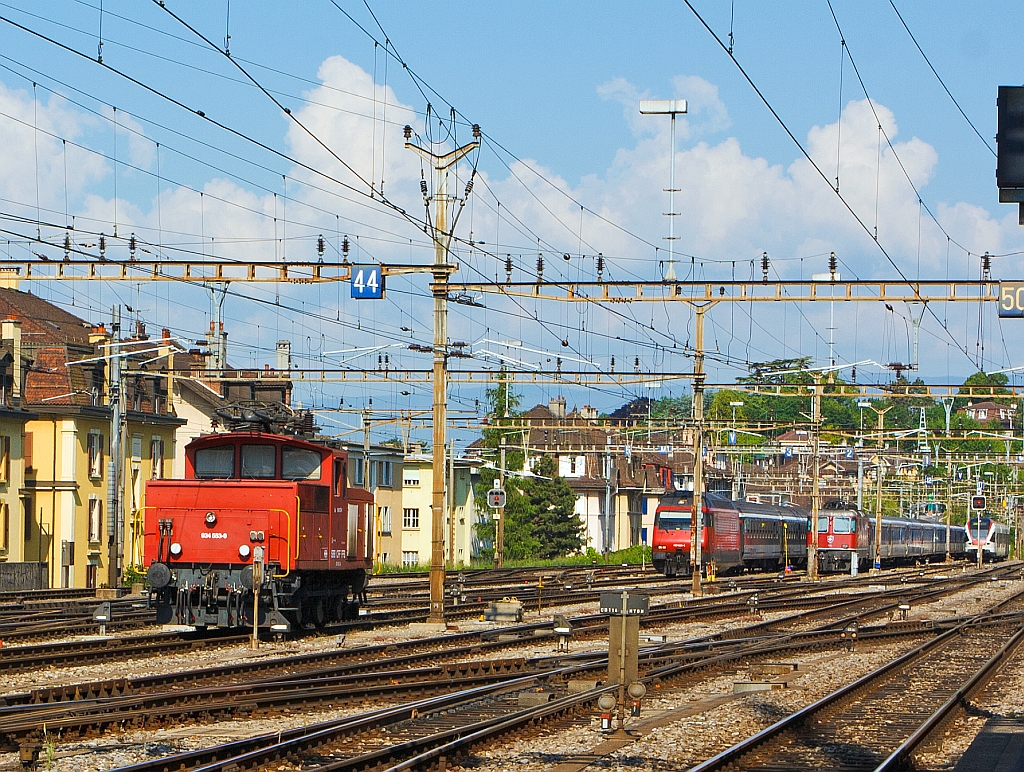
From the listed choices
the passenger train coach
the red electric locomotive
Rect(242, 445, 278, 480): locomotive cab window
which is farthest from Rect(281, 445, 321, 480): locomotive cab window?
the passenger train coach

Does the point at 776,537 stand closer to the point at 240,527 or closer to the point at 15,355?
the point at 15,355

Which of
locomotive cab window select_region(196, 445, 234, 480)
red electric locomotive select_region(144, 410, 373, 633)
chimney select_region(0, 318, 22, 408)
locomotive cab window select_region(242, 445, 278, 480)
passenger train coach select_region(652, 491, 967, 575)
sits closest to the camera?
red electric locomotive select_region(144, 410, 373, 633)

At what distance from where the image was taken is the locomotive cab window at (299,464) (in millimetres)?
24406

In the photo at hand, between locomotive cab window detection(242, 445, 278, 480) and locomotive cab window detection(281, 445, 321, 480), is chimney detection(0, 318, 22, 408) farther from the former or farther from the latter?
locomotive cab window detection(281, 445, 321, 480)

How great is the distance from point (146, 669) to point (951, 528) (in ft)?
285

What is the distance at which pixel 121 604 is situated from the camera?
33469mm

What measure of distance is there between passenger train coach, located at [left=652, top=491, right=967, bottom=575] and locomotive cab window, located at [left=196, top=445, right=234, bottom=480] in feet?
109

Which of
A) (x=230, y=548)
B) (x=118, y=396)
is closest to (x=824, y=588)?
(x=118, y=396)

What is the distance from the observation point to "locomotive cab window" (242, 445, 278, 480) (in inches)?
960

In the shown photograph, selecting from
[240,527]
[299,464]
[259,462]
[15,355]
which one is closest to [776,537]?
[15,355]

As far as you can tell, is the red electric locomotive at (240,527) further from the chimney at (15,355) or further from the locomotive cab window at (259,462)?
the chimney at (15,355)

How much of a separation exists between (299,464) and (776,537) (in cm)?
4901

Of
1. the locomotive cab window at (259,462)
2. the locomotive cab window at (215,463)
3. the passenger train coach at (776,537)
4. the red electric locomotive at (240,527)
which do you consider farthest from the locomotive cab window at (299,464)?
the passenger train coach at (776,537)

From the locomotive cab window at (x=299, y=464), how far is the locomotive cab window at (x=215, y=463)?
946 mm
